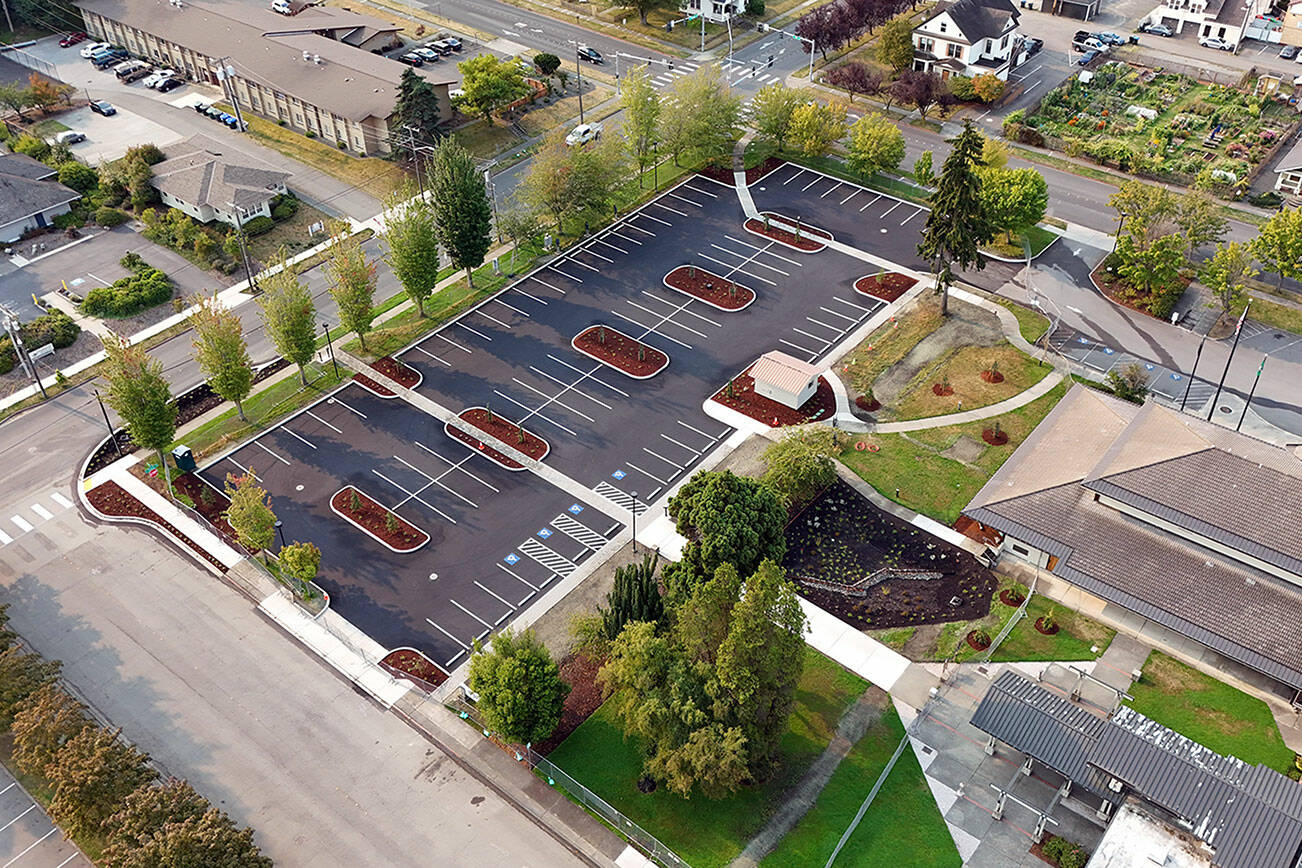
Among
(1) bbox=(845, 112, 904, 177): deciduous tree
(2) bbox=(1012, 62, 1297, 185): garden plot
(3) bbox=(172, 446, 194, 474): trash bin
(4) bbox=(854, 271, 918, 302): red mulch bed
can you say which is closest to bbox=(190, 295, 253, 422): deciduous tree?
(3) bbox=(172, 446, 194, 474): trash bin

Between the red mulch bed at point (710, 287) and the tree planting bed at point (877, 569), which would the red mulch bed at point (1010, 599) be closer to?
the tree planting bed at point (877, 569)

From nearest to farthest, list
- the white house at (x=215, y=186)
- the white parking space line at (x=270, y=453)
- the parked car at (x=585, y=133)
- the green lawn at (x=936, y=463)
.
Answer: the green lawn at (x=936, y=463) → the white parking space line at (x=270, y=453) → the white house at (x=215, y=186) → the parked car at (x=585, y=133)

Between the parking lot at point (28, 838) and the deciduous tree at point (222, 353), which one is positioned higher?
the deciduous tree at point (222, 353)

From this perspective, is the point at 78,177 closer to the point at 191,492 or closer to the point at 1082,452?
the point at 191,492

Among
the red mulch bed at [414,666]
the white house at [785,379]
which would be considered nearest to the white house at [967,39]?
the white house at [785,379]

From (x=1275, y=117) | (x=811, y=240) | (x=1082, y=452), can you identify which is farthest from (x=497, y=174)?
(x=1275, y=117)

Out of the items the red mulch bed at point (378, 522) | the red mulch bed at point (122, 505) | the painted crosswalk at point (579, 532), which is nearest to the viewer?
the painted crosswalk at point (579, 532)

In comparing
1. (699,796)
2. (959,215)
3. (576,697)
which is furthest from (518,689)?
(959,215)
